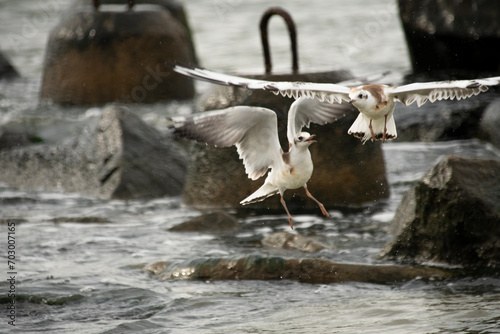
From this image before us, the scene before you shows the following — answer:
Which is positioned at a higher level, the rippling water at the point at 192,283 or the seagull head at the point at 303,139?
the seagull head at the point at 303,139

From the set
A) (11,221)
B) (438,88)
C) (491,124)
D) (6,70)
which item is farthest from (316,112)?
(6,70)

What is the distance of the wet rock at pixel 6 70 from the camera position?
17000 millimetres

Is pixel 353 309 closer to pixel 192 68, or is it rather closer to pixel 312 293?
pixel 312 293

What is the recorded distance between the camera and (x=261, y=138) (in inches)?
220

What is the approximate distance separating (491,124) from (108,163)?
426 centimetres

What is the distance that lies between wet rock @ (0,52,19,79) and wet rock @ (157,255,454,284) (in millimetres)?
11466

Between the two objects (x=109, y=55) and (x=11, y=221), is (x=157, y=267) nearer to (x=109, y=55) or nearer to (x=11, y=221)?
(x=11, y=221)

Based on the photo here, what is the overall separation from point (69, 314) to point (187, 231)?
2.08 m

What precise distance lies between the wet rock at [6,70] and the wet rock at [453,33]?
24.9 ft

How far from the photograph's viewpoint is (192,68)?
5.30m

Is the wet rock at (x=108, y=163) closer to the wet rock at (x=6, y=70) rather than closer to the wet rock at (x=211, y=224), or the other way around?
the wet rock at (x=211, y=224)

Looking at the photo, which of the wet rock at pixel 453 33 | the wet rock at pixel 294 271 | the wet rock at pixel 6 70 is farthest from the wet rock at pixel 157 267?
the wet rock at pixel 6 70

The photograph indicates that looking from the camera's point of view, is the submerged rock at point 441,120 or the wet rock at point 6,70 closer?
the submerged rock at point 441,120

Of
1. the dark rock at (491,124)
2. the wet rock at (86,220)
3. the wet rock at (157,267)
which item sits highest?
the dark rock at (491,124)
